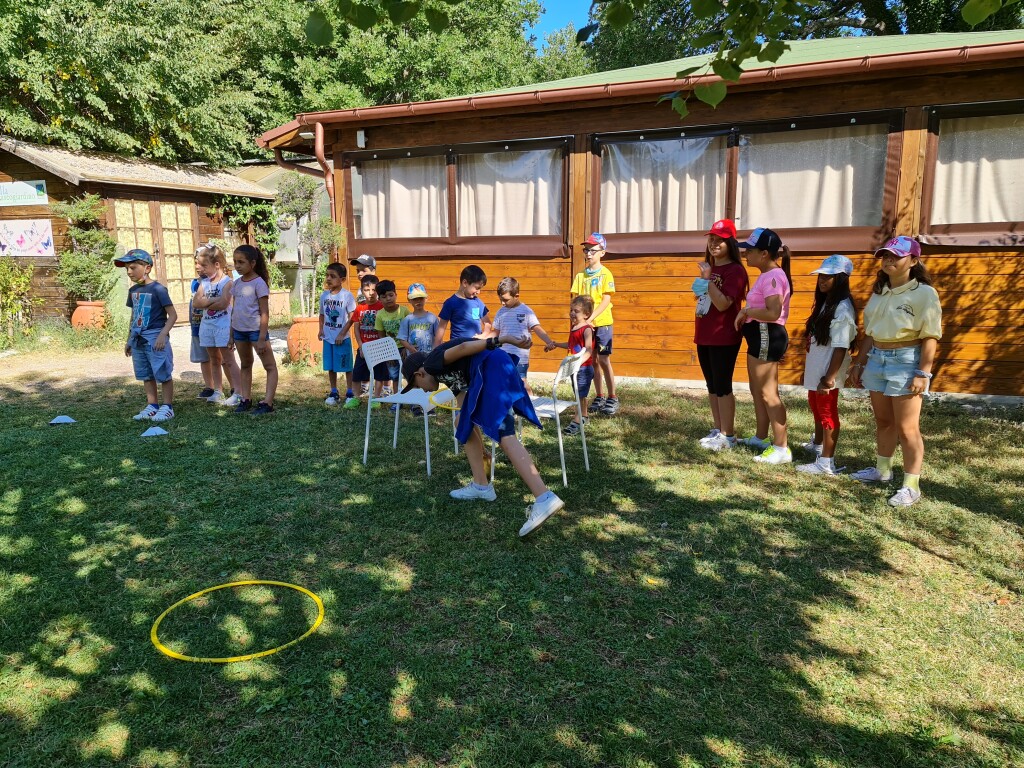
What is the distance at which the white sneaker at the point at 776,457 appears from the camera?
5.50m

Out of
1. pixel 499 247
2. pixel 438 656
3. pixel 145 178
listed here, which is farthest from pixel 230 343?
pixel 145 178

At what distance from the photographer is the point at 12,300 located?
497 inches

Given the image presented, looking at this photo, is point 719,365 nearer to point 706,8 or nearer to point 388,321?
point 388,321

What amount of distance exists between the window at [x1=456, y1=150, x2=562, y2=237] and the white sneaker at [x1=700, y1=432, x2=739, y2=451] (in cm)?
386

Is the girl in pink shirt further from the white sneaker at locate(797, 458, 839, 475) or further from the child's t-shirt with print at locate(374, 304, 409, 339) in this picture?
the child's t-shirt with print at locate(374, 304, 409, 339)

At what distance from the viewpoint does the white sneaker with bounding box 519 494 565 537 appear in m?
3.99

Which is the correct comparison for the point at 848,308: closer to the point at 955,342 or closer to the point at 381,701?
the point at 955,342

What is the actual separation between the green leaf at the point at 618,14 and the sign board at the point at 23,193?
1431cm

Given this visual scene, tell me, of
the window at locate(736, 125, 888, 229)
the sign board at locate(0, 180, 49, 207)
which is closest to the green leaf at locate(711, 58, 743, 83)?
the window at locate(736, 125, 888, 229)

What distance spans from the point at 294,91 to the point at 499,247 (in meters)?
17.8

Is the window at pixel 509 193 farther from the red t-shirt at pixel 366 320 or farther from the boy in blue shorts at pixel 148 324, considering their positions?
the boy in blue shorts at pixel 148 324

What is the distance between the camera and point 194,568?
12.5 feet

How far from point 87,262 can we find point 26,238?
1.91m

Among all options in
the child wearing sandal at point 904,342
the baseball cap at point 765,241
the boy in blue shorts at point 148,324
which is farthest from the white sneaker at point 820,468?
the boy in blue shorts at point 148,324
